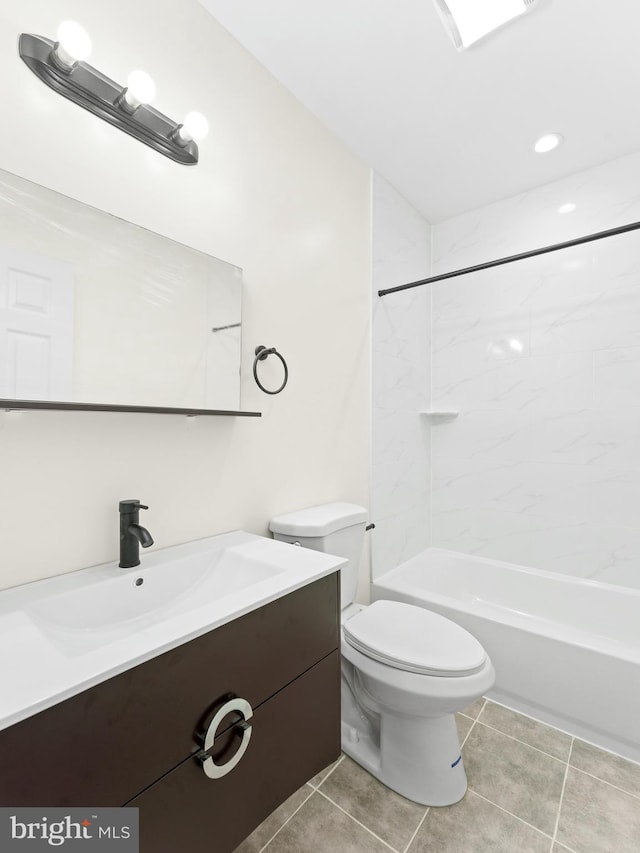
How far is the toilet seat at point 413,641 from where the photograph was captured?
1.25 meters

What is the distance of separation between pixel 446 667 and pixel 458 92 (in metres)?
2.15

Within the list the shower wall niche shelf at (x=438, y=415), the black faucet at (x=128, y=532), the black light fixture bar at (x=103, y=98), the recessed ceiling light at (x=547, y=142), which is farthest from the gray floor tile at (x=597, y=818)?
the recessed ceiling light at (x=547, y=142)

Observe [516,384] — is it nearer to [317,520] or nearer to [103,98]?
[317,520]

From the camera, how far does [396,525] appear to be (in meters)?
2.32

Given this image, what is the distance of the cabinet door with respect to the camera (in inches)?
28.7

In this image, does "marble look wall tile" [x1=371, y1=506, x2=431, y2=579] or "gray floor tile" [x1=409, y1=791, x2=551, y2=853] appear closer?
"gray floor tile" [x1=409, y1=791, x2=551, y2=853]

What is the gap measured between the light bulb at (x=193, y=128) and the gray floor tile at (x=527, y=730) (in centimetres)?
240

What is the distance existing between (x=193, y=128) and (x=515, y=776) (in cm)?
239

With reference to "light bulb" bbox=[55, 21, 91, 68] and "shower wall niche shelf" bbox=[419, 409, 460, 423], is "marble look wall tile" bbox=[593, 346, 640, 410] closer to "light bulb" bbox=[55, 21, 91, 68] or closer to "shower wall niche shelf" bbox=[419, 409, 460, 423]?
"shower wall niche shelf" bbox=[419, 409, 460, 423]

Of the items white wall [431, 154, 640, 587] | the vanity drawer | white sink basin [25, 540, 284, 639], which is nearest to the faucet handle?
white sink basin [25, 540, 284, 639]

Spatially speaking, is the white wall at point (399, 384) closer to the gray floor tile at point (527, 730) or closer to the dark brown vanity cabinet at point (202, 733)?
the gray floor tile at point (527, 730)

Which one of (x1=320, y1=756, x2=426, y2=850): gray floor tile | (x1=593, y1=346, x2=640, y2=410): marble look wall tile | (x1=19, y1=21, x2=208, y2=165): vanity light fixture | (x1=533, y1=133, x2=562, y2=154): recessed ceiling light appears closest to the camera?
(x1=19, y1=21, x2=208, y2=165): vanity light fixture

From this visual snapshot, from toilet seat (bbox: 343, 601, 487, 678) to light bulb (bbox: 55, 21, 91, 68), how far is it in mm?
1811

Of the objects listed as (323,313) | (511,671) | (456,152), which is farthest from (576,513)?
(456,152)
